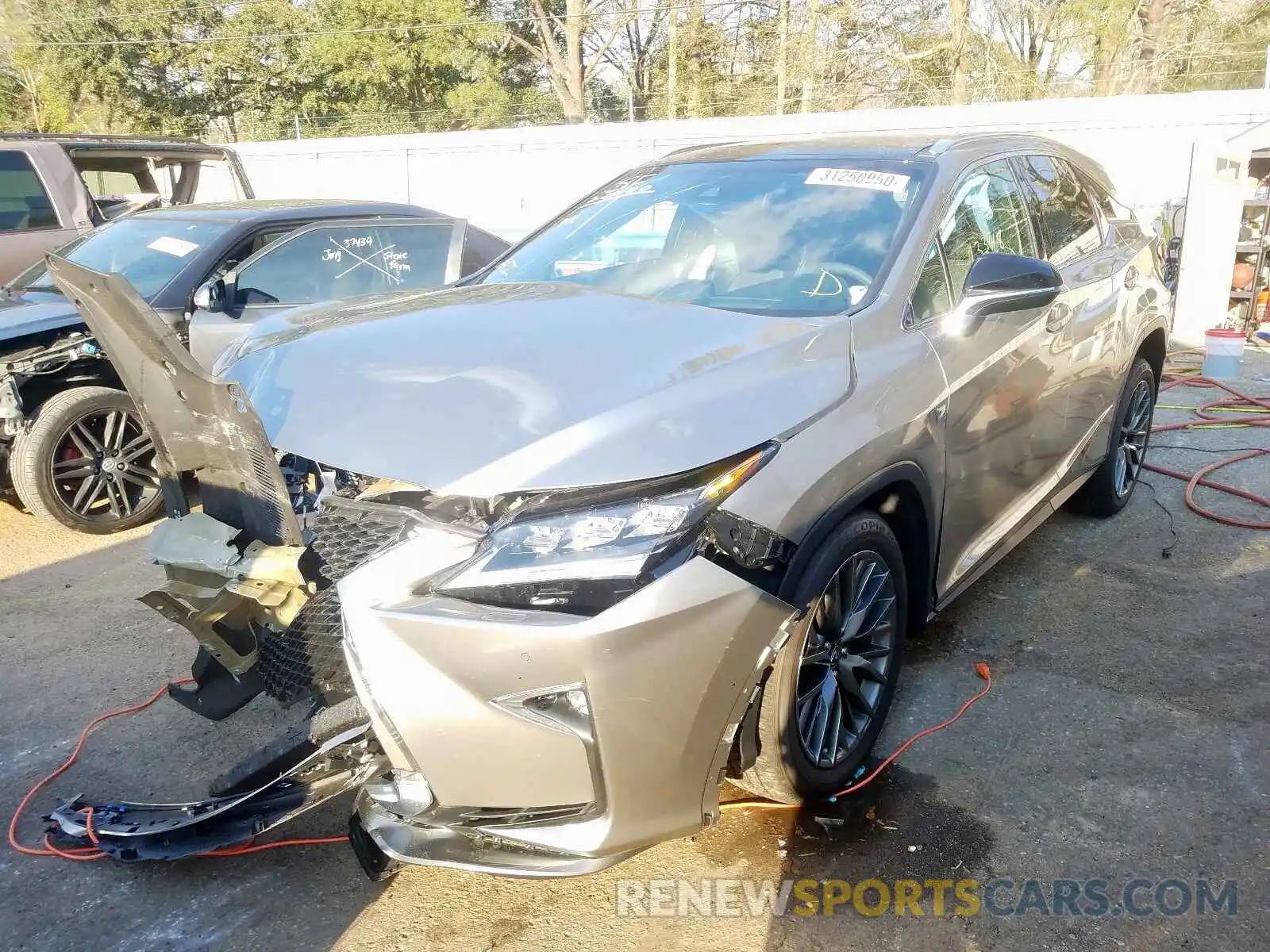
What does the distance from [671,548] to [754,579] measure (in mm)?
248

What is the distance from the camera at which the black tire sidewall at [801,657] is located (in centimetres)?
240

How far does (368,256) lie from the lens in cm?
592

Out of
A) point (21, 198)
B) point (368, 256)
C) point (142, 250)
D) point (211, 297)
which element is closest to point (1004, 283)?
point (211, 297)

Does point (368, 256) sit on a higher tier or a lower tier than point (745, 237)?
lower

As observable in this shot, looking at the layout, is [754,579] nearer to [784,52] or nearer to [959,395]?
[959,395]

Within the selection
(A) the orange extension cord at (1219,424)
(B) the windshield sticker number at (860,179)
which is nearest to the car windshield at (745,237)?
(B) the windshield sticker number at (860,179)

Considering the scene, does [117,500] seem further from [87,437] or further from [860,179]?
[860,179]

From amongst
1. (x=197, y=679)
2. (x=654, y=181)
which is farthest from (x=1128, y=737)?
(x=197, y=679)

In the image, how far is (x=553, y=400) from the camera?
222 centimetres

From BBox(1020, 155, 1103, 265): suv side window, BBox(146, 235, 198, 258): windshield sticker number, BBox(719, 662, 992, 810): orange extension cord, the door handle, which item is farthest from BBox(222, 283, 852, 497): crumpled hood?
BBox(146, 235, 198, 258): windshield sticker number

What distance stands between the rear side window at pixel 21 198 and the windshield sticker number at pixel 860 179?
6.77m

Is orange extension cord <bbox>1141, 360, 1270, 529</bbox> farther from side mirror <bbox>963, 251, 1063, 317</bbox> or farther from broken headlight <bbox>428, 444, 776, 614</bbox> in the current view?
broken headlight <bbox>428, 444, 776, 614</bbox>

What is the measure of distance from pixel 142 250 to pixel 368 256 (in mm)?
1323

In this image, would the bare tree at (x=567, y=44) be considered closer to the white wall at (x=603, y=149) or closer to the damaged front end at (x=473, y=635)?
the white wall at (x=603, y=149)
